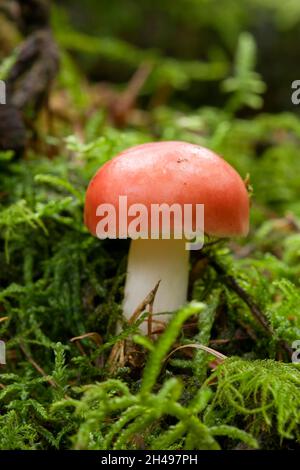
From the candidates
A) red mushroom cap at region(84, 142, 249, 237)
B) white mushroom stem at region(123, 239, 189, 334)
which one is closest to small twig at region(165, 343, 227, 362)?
white mushroom stem at region(123, 239, 189, 334)

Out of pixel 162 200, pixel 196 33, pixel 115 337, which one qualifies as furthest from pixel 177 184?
pixel 196 33

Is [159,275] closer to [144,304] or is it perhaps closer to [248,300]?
[144,304]

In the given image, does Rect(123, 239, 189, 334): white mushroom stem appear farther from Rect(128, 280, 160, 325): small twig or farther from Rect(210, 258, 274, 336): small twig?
Rect(210, 258, 274, 336): small twig

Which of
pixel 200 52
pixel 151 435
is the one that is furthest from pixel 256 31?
pixel 151 435

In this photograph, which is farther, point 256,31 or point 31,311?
point 256,31

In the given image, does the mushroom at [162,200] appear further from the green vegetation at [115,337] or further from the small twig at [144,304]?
the green vegetation at [115,337]
